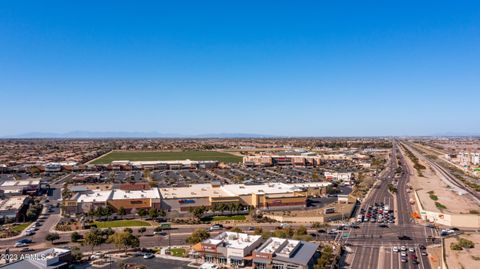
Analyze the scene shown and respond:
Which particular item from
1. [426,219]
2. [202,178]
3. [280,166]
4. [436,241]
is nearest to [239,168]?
[280,166]

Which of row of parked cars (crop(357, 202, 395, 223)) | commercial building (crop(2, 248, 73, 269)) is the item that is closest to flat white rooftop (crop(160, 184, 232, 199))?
row of parked cars (crop(357, 202, 395, 223))

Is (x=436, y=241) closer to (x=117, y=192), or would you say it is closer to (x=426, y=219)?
(x=426, y=219)

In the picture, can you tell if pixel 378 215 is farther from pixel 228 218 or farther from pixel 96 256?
pixel 96 256

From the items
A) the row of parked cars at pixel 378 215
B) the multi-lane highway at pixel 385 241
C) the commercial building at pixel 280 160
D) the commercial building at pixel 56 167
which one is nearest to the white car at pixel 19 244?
the multi-lane highway at pixel 385 241

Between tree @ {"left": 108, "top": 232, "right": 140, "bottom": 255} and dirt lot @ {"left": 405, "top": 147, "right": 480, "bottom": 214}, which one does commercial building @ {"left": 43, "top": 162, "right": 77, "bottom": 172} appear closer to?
tree @ {"left": 108, "top": 232, "right": 140, "bottom": 255}

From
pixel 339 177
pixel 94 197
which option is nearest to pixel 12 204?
pixel 94 197

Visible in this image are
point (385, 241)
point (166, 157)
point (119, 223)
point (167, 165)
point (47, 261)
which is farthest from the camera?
point (166, 157)
